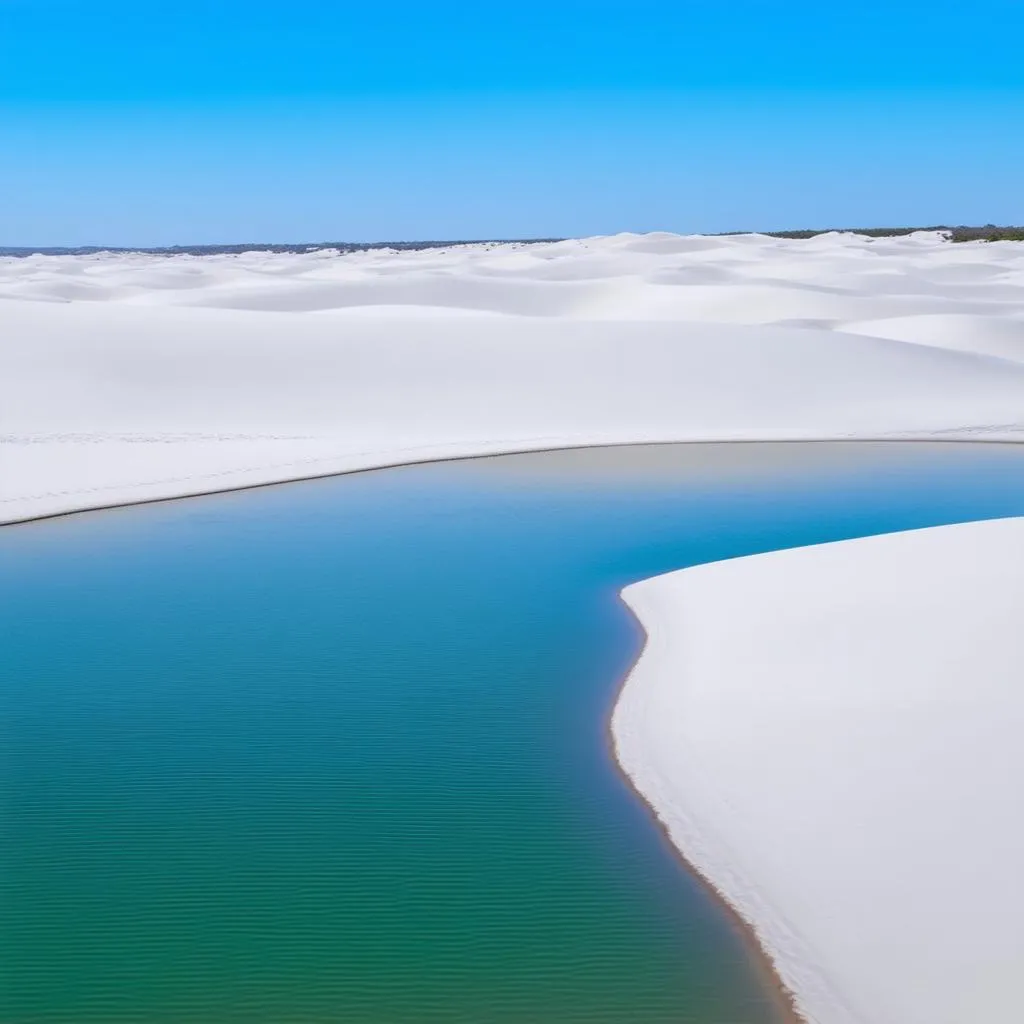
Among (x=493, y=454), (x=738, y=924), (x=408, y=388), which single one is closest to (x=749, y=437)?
(x=493, y=454)

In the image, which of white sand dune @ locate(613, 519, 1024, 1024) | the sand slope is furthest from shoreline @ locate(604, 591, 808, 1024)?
the sand slope

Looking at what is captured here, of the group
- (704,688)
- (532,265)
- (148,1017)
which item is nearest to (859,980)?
(148,1017)

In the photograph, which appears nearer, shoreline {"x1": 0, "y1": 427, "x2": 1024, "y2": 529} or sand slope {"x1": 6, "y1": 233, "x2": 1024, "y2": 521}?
shoreline {"x1": 0, "y1": 427, "x2": 1024, "y2": 529}

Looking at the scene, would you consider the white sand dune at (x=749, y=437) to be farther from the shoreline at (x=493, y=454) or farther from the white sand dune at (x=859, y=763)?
the shoreline at (x=493, y=454)

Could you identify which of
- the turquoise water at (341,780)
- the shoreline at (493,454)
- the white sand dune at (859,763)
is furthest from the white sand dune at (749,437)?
the turquoise water at (341,780)

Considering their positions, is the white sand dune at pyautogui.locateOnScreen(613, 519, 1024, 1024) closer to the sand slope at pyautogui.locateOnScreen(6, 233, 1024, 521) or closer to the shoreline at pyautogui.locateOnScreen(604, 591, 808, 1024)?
the shoreline at pyautogui.locateOnScreen(604, 591, 808, 1024)

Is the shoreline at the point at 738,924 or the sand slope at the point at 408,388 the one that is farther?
the sand slope at the point at 408,388
